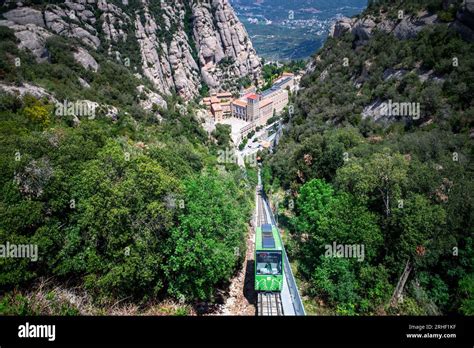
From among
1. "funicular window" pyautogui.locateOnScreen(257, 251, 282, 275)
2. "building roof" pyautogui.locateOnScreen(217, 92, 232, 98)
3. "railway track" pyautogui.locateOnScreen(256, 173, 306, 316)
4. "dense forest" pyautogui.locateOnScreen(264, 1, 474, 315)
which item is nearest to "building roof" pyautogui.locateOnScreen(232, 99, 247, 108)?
"building roof" pyautogui.locateOnScreen(217, 92, 232, 98)

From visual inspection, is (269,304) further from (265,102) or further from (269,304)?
(265,102)

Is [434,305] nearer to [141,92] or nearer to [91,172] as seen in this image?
[91,172]

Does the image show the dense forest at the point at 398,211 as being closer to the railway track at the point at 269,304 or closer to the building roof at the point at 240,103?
the railway track at the point at 269,304

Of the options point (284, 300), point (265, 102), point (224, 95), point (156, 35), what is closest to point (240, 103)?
point (265, 102)

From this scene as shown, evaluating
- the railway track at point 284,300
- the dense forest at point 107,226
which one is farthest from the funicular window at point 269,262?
the dense forest at point 107,226

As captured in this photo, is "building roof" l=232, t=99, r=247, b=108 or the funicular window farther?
"building roof" l=232, t=99, r=247, b=108

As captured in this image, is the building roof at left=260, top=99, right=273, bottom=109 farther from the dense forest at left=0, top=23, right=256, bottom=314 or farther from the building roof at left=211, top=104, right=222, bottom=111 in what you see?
the dense forest at left=0, top=23, right=256, bottom=314

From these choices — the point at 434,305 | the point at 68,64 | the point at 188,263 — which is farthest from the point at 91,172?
the point at 68,64
